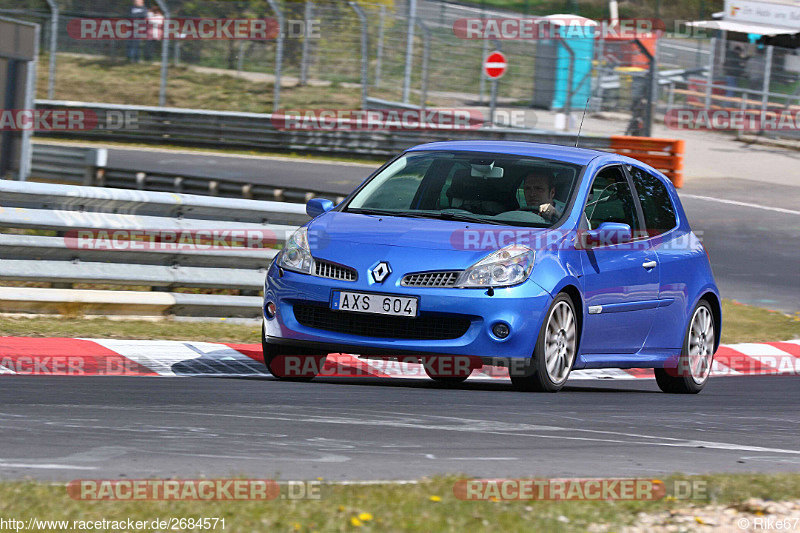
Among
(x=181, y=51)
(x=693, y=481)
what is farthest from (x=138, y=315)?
(x=181, y=51)

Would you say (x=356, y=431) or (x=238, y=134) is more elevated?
(x=238, y=134)

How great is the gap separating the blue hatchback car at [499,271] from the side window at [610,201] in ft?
0.04

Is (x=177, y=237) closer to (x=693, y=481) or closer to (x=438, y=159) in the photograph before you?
(x=438, y=159)

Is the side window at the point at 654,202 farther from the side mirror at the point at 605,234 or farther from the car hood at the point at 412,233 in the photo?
the car hood at the point at 412,233

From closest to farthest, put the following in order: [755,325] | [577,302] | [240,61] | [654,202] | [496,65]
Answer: [577,302], [654,202], [755,325], [496,65], [240,61]

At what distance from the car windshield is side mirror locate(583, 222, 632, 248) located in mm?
217

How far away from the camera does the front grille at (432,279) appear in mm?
6820

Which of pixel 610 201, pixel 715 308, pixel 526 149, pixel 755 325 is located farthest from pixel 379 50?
pixel 610 201

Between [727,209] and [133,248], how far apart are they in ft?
46.2

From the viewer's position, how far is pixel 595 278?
7.52 meters

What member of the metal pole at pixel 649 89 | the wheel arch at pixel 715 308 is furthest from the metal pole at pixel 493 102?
the wheel arch at pixel 715 308

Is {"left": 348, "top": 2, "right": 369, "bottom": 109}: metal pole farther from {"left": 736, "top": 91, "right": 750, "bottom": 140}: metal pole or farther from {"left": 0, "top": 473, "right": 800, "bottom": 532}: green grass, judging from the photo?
{"left": 0, "top": 473, "right": 800, "bottom": 532}: green grass

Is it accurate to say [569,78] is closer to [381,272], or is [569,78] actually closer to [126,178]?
[126,178]

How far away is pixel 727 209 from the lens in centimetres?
2120
